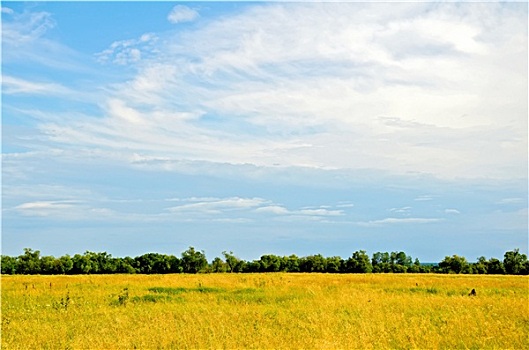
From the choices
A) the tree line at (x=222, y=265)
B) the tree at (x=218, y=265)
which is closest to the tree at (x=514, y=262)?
the tree line at (x=222, y=265)

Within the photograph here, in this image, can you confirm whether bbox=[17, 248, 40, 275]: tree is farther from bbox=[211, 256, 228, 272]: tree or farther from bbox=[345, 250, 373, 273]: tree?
bbox=[345, 250, 373, 273]: tree

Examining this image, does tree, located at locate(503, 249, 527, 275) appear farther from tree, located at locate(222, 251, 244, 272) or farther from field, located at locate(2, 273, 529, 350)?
field, located at locate(2, 273, 529, 350)

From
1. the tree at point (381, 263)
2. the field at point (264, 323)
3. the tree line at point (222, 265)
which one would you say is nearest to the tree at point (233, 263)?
the tree line at point (222, 265)

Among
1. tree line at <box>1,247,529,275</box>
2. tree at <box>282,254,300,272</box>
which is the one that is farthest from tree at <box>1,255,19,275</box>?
tree at <box>282,254,300,272</box>

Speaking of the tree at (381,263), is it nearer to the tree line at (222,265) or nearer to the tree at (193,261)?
the tree line at (222,265)

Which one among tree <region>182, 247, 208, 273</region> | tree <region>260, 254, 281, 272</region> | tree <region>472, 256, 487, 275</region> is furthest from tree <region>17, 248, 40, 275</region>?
tree <region>472, 256, 487, 275</region>

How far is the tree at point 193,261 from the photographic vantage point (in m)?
66.1

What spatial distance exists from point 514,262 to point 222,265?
128ft

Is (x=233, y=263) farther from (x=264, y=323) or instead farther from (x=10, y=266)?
(x=264, y=323)

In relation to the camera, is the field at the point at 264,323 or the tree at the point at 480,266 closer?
the field at the point at 264,323

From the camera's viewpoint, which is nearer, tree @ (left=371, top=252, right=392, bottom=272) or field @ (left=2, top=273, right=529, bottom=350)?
field @ (left=2, top=273, right=529, bottom=350)

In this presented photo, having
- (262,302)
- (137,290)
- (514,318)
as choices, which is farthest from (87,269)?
(514,318)

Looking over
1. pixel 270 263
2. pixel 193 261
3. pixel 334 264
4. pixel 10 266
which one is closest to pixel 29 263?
pixel 10 266

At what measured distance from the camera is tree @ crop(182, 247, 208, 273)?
66.1 meters
